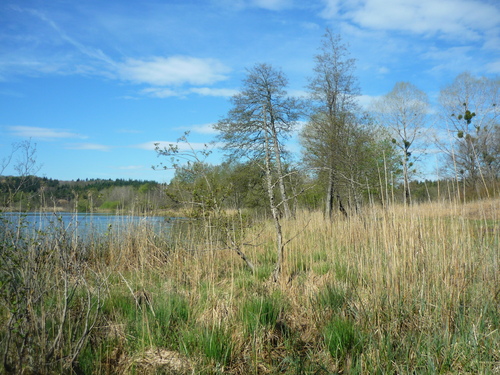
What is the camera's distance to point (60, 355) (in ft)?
8.18

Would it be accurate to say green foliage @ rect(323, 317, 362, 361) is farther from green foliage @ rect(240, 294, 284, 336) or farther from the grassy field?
green foliage @ rect(240, 294, 284, 336)

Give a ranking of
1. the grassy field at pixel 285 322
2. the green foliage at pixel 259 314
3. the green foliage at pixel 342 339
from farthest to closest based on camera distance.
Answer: the green foliage at pixel 259 314 → the green foliage at pixel 342 339 → the grassy field at pixel 285 322

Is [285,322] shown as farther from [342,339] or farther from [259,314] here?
[342,339]

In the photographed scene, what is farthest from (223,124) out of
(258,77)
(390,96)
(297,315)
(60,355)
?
(390,96)

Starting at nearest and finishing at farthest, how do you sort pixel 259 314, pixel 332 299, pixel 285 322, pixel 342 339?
pixel 342 339, pixel 259 314, pixel 285 322, pixel 332 299

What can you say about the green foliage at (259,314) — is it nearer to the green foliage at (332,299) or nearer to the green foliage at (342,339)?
the green foliage at (332,299)

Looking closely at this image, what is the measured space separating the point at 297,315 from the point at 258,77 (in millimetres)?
14481

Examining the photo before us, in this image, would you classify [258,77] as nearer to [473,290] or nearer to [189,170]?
[189,170]

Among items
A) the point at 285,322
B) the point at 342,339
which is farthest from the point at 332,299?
the point at 342,339

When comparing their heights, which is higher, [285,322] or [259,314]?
[259,314]

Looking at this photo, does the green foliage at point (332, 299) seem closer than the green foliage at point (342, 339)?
No

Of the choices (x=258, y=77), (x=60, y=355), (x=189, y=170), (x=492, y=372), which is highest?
(x=258, y=77)

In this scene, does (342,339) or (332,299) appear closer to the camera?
(342,339)

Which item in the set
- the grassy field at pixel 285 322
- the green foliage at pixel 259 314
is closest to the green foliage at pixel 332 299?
the grassy field at pixel 285 322
